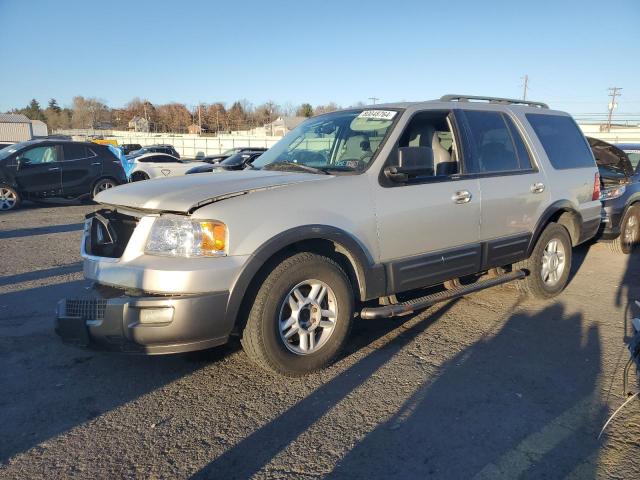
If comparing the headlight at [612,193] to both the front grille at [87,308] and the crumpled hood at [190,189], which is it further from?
the front grille at [87,308]

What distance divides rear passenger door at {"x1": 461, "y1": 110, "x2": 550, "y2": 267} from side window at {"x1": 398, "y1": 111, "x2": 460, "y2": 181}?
145 mm

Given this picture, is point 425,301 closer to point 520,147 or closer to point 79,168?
point 520,147

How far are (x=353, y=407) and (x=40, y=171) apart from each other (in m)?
11.9

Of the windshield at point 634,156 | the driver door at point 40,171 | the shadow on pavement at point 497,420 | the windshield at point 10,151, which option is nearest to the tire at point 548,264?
the shadow on pavement at point 497,420

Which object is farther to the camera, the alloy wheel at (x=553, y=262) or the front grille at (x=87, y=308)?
the alloy wheel at (x=553, y=262)

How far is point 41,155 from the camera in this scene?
40.6ft

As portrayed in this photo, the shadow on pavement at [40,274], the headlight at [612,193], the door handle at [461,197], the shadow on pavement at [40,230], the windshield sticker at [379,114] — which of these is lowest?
the shadow on pavement at [40,274]

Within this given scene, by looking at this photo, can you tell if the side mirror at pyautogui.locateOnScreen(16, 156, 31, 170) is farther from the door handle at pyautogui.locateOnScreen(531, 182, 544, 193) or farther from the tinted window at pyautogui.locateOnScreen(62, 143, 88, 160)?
the door handle at pyautogui.locateOnScreen(531, 182, 544, 193)

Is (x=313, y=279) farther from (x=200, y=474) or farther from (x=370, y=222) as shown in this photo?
(x=200, y=474)

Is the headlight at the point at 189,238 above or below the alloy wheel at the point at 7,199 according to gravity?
above

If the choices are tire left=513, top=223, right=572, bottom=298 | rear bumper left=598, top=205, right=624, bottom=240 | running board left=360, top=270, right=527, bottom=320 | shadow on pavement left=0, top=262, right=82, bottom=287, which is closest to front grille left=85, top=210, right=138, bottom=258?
running board left=360, top=270, right=527, bottom=320

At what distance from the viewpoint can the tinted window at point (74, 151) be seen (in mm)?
12758

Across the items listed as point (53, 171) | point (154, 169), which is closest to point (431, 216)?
point (53, 171)

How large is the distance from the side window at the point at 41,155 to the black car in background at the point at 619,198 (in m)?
12.0
